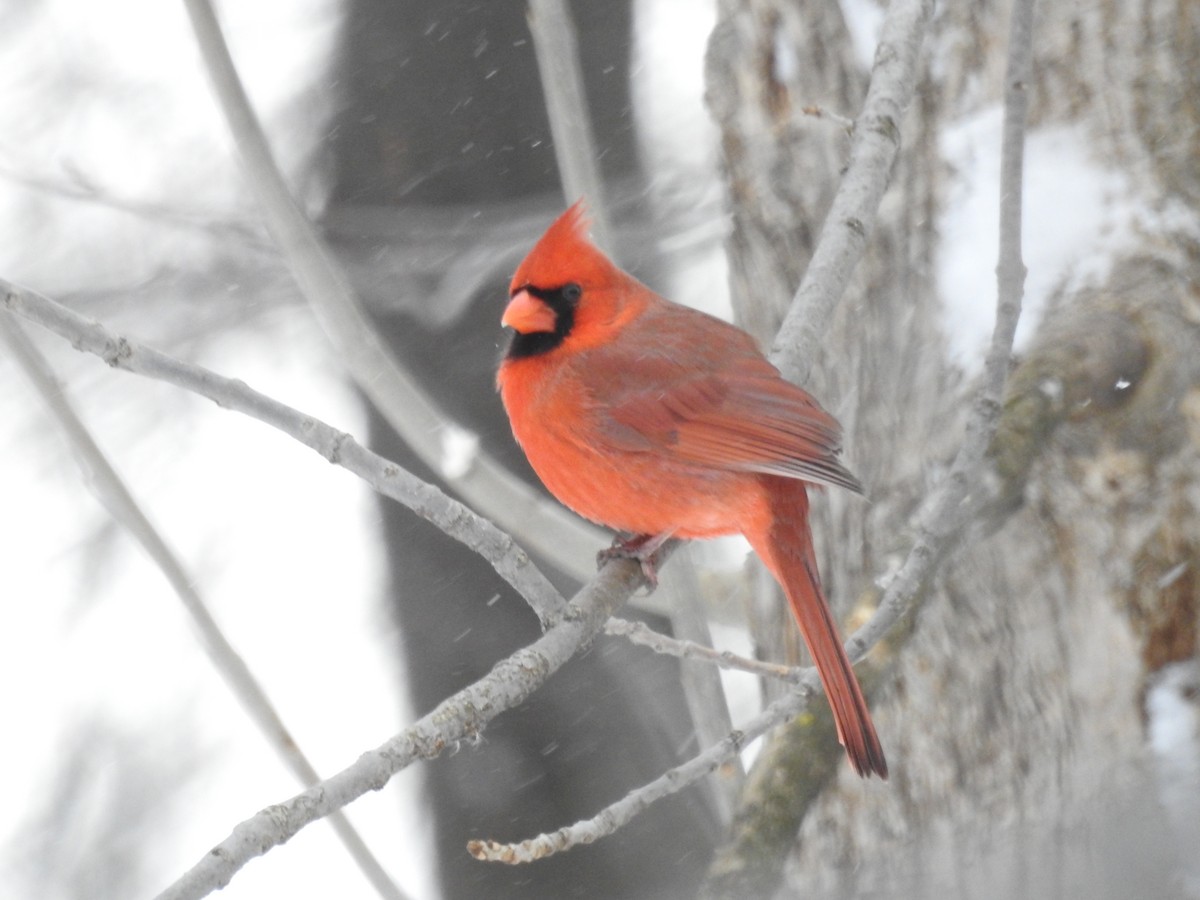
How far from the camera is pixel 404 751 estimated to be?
1191 millimetres

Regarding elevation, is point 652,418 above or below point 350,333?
below

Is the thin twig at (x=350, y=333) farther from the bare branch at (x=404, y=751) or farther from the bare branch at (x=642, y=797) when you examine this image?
the bare branch at (x=404, y=751)

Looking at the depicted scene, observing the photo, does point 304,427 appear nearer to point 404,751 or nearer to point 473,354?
point 404,751

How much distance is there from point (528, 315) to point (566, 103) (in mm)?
656

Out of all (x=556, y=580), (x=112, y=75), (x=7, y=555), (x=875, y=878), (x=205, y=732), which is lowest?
(x=875, y=878)

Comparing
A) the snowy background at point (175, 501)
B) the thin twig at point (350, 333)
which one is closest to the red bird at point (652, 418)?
the thin twig at point (350, 333)

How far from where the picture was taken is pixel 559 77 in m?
2.55

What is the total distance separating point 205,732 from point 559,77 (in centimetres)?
253

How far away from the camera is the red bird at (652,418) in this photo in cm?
197

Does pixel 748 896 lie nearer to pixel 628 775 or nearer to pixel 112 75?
pixel 628 775

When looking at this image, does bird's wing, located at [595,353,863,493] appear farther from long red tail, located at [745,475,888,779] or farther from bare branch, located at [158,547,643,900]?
bare branch, located at [158,547,643,900]

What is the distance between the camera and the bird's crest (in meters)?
2.08

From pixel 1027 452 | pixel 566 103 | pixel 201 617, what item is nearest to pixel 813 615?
pixel 1027 452

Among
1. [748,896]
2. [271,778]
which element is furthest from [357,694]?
[748,896]
